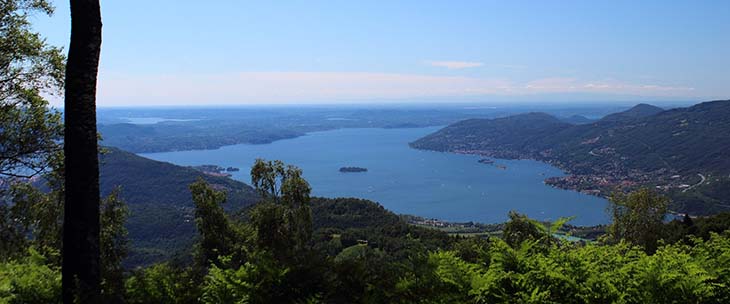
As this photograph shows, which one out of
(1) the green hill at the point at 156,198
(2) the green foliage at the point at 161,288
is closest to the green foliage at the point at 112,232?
(2) the green foliage at the point at 161,288

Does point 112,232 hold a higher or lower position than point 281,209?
higher

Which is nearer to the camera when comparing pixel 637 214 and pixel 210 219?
pixel 210 219

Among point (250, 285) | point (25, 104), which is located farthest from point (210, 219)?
point (250, 285)

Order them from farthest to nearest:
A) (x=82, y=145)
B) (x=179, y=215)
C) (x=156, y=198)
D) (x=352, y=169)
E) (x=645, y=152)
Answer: (x=352, y=169) < (x=645, y=152) < (x=156, y=198) < (x=179, y=215) < (x=82, y=145)

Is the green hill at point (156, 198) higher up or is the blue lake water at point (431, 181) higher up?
the green hill at point (156, 198)

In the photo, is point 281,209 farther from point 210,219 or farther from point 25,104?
point 25,104

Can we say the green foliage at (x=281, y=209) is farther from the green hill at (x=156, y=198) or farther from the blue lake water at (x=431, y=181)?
the blue lake water at (x=431, y=181)

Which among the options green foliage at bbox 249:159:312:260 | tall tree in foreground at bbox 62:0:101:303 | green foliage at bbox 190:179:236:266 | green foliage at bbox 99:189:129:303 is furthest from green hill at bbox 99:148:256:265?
tall tree in foreground at bbox 62:0:101:303

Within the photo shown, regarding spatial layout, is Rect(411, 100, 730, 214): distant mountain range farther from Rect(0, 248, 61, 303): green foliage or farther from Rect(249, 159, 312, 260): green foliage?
Rect(0, 248, 61, 303): green foliage
